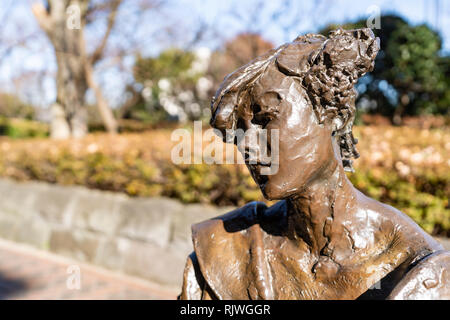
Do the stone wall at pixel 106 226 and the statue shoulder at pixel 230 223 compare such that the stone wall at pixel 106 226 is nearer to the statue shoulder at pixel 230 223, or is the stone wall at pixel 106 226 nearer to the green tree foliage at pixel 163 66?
the statue shoulder at pixel 230 223

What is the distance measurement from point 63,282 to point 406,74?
7.99 meters

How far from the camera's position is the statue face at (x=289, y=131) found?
1247 mm

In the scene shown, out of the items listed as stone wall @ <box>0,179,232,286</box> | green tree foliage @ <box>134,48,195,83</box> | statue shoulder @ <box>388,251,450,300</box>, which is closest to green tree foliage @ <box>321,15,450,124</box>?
stone wall @ <box>0,179,232,286</box>

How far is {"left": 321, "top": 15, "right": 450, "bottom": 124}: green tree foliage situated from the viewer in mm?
8969

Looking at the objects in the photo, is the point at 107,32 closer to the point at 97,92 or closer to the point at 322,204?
the point at 97,92

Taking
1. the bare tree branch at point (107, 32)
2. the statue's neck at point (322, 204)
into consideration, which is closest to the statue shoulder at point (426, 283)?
the statue's neck at point (322, 204)

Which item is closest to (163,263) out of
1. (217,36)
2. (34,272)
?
(34,272)

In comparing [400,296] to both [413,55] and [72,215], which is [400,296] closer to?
[72,215]

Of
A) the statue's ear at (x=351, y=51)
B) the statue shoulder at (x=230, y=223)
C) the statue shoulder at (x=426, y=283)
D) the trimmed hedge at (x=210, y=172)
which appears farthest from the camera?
the trimmed hedge at (x=210, y=172)

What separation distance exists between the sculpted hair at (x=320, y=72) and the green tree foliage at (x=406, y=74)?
8026mm

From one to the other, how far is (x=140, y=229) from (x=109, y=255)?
2.04 feet

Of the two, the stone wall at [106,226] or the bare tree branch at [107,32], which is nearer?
the stone wall at [106,226]

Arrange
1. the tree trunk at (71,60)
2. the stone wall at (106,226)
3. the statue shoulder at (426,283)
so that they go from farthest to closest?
the tree trunk at (71,60) → the stone wall at (106,226) → the statue shoulder at (426,283)
